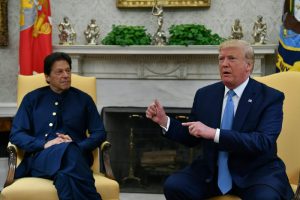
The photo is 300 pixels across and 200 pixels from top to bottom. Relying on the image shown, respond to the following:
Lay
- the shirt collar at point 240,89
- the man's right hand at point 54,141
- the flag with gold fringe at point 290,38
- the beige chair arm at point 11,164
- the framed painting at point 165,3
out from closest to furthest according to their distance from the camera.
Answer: the shirt collar at point 240,89
the beige chair arm at point 11,164
the man's right hand at point 54,141
the flag with gold fringe at point 290,38
the framed painting at point 165,3

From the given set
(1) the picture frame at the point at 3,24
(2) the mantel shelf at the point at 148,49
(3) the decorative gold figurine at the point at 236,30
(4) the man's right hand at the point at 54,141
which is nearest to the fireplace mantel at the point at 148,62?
(2) the mantel shelf at the point at 148,49

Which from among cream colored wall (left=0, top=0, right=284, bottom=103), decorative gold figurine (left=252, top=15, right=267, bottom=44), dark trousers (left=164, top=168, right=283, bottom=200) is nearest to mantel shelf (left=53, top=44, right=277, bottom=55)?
decorative gold figurine (left=252, top=15, right=267, bottom=44)

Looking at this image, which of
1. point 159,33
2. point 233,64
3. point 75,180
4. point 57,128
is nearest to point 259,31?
point 159,33

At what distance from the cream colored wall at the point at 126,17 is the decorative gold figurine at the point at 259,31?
8.4 inches

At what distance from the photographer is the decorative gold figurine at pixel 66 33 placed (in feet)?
16.7

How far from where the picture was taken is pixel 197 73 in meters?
5.04

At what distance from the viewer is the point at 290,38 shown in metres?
4.41

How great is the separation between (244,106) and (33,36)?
2955mm

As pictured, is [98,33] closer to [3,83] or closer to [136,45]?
[136,45]

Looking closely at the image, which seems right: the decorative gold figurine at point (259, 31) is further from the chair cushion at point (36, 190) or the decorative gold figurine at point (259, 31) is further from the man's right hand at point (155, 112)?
the chair cushion at point (36, 190)

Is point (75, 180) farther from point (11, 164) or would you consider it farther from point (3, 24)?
point (3, 24)

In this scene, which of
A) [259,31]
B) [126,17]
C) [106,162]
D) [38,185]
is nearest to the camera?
[38,185]

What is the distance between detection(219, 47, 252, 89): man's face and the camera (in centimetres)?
260

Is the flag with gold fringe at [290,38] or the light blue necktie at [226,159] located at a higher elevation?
the flag with gold fringe at [290,38]
